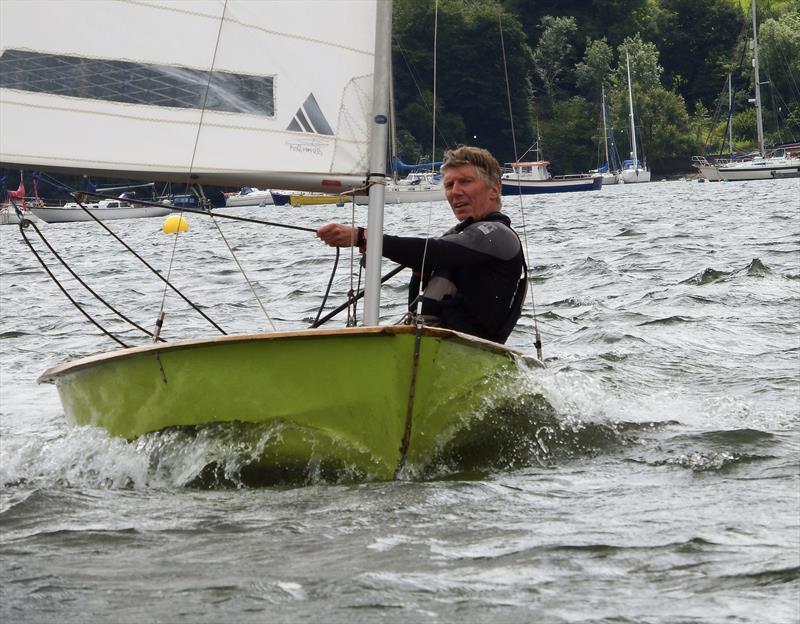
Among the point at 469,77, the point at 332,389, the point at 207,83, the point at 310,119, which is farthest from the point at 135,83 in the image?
the point at 469,77

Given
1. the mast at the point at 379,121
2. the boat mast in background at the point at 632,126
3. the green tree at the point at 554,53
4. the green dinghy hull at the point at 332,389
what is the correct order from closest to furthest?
the green dinghy hull at the point at 332,389
the mast at the point at 379,121
the boat mast in background at the point at 632,126
the green tree at the point at 554,53

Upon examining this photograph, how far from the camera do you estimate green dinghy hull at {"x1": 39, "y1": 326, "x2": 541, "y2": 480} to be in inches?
184

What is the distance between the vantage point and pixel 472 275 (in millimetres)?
5289

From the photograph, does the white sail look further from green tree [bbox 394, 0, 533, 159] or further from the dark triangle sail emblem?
green tree [bbox 394, 0, 533, 159]

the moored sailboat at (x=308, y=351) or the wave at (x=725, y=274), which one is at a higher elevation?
the moored sailboat at (x=308, y=351)

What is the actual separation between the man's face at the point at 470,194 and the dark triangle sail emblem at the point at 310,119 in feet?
2.13

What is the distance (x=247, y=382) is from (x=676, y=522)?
1604 millimetres

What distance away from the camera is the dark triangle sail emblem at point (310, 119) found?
515 centimetres

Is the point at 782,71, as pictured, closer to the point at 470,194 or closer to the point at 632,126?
the point at 632,126

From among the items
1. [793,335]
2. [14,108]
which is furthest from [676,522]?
[793,335]

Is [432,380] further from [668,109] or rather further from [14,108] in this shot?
[668,109]

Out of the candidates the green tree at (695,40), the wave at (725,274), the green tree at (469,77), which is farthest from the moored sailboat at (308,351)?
the green tree at (695,40)

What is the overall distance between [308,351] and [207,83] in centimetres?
119

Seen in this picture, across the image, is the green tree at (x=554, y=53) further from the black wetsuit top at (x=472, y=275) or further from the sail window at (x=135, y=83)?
the sail window at (x=135, y=83)
